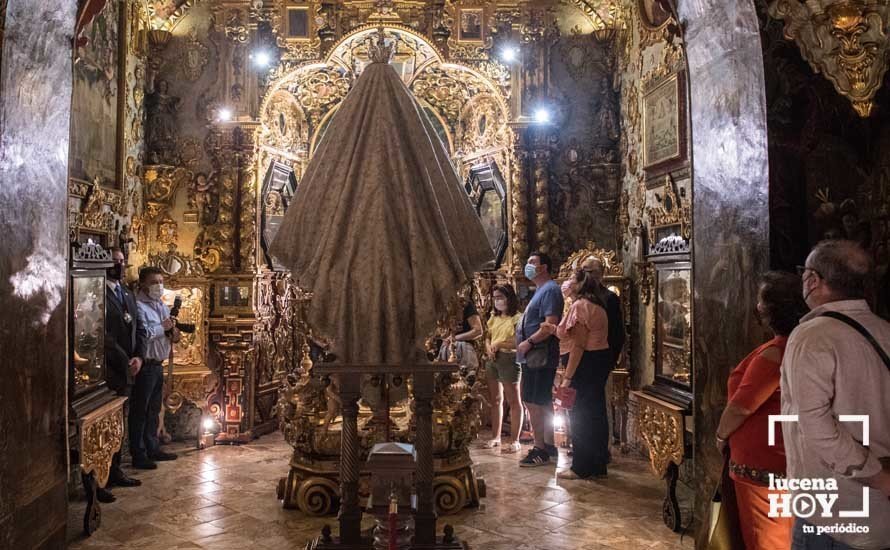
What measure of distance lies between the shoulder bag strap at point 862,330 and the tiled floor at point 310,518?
2.79 m

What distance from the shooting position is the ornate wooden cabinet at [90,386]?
4.53m

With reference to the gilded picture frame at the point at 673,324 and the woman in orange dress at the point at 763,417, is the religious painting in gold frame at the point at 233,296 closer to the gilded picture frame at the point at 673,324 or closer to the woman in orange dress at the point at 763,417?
the gilded picture frame at the point at 673,324

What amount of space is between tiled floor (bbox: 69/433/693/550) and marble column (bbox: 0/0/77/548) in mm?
902

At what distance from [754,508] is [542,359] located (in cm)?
376

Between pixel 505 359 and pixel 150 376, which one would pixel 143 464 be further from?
pixel 505 359

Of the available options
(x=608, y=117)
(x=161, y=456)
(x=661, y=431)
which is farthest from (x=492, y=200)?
(x=161, y=456)

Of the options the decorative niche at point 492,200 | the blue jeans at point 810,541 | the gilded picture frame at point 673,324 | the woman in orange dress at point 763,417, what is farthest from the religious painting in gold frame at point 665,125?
the blue jeans at point 810,541

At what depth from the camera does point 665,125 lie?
676cm

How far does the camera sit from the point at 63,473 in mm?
4141

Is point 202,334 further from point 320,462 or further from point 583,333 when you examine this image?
point 583,333

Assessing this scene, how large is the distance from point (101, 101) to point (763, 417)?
22.3ft

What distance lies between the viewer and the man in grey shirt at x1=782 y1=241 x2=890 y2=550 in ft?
7.11

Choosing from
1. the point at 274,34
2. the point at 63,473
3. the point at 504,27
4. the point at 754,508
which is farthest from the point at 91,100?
the point at 754,508

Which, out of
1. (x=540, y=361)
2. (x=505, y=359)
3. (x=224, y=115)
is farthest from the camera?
(x=224, y=115)
